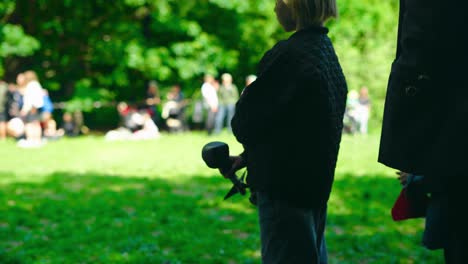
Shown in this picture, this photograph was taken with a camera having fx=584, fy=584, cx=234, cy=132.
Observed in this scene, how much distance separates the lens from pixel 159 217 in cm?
605

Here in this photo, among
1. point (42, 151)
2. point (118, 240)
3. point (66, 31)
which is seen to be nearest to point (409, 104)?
point (118, 240)

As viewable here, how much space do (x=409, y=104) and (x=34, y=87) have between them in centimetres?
1371

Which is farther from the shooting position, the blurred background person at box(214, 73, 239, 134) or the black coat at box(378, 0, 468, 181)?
the blurred background person at box(214, 73, 239, 134)

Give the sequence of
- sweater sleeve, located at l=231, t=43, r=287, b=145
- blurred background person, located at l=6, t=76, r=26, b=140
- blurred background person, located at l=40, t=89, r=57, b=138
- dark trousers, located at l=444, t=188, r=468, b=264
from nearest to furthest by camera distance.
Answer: dark trousers, located at l=444, t=188, r=468, b=264 → sweater sleeve, located at l=231, t=43, r=287, b=145 → blurred background person, located at l=6, t=76, r=26, b=140 → blurred background person, located at l=40, t=89, r=57, b=138

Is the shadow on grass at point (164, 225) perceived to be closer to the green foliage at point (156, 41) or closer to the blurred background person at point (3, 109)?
the blurred background person at point (3, 109)

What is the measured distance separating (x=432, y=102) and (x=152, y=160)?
9.77m

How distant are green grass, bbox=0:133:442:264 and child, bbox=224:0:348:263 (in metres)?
2.13

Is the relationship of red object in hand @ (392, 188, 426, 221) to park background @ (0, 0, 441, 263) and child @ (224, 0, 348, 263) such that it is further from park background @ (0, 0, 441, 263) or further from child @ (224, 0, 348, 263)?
park background @ (0, 0, 441, 263)

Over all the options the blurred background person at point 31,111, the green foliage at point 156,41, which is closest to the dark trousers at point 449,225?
the blurred background person at point 31,111

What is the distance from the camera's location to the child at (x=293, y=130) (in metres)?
2.42

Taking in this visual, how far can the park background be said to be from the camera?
505 centimetres

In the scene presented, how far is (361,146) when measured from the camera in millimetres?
15047

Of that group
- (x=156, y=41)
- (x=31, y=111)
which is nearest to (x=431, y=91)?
(x=31, y=111)

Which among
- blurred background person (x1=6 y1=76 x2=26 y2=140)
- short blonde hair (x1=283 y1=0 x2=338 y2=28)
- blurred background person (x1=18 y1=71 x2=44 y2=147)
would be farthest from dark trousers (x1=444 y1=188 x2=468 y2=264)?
blurred background person (x1=6 y1=76 x2=26 y2=140)
